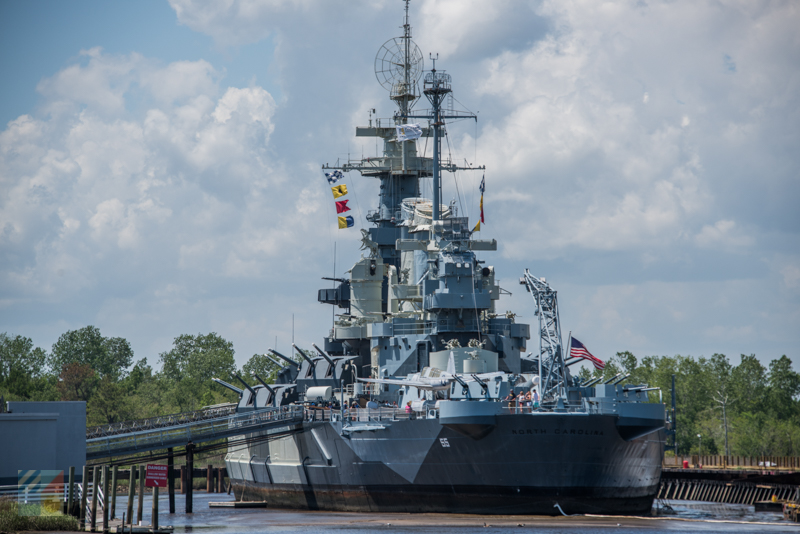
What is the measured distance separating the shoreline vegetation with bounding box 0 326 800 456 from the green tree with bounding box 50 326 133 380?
0.66 ft

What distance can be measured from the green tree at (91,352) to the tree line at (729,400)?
2756 inches

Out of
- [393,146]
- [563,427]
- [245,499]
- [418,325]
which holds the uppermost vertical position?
[393,146]

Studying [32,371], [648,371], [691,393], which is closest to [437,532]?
[691,393]

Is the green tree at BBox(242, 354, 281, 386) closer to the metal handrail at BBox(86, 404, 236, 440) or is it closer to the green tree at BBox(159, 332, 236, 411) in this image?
the green tree at BBox(159, 332, 236, 411)

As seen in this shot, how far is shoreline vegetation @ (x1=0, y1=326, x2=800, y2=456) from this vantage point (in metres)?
84.8

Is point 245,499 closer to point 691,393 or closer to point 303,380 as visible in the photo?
point 303,380

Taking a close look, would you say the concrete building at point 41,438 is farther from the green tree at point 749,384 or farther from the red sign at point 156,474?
the green tree at point 749,384

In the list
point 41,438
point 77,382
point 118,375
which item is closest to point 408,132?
point 41,438

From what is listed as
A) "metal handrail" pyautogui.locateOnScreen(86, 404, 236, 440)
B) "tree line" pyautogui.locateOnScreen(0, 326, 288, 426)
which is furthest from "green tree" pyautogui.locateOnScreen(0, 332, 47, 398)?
"metal handrail" pyautogui.locateOnScreen(86, 404, 236, 440)

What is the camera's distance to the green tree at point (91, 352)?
134 metres

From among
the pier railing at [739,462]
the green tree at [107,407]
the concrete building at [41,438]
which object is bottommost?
the pier railing at [739,462]

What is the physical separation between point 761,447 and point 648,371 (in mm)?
20825

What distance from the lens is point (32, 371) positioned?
128 metres

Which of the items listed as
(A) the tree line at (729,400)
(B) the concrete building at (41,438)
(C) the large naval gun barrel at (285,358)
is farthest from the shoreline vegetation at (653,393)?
(B) the concrete building at (41,438)
